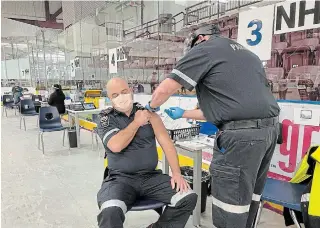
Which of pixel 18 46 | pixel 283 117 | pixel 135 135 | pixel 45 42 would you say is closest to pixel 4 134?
pixel 45 42

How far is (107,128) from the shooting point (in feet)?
5.59

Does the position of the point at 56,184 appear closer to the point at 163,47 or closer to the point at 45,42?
the point at 163,47

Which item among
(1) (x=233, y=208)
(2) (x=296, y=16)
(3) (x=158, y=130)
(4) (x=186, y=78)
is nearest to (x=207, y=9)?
(2) (x=296, y=16)

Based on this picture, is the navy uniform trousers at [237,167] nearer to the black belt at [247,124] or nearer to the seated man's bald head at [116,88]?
the black belt at [247,124]

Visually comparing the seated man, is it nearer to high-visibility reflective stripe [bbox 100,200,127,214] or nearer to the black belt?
high-visibility reflective stripe [bbox 100,200,127,214]

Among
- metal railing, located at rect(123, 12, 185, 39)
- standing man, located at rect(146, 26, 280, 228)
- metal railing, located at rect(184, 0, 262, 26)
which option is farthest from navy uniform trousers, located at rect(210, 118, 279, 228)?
metal railing, located at rect(123, 12, 185, 39)

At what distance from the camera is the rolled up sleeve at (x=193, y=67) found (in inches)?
49.8

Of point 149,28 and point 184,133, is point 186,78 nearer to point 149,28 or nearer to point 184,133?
point 184,133

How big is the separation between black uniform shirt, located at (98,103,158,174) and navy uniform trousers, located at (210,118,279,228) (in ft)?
1.55

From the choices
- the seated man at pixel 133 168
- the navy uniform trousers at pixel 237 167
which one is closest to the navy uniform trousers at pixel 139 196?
the seated man at pixel 133 168

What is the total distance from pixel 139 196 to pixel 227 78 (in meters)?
0.87

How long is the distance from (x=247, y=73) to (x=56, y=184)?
2.47 m

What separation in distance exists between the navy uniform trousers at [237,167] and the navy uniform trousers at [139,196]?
0.22 m

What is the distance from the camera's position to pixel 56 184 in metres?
2.89
